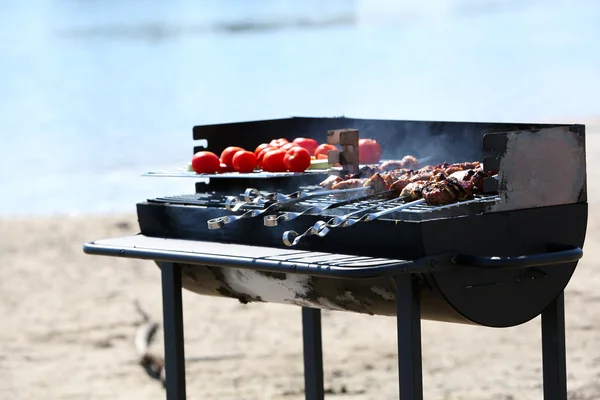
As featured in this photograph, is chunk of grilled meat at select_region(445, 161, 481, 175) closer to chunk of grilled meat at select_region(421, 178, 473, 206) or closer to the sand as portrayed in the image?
chunk of grilled meat at select_region(421, 178, 473, 206)

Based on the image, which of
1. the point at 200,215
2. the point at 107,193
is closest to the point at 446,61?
the point at 107,193

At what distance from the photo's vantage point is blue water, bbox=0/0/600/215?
14.9 m

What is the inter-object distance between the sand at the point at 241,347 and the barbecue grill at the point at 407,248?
5.85ft

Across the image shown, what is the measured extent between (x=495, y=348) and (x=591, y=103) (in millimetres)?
12604

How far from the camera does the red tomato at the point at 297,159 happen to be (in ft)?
15.4

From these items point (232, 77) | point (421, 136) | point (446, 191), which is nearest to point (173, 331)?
point (446, 191)

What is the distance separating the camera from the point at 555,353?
13.7 ft

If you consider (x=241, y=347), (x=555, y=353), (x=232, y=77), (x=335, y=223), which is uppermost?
(x=232, y=77)

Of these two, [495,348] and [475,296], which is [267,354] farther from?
[475,296]

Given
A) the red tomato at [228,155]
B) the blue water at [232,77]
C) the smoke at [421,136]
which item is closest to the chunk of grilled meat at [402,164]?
the smoke at [421,136]

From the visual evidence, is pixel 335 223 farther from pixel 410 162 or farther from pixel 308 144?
pixel 308 144

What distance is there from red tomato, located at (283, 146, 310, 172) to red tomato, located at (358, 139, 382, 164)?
33cm

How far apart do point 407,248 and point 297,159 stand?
1069 mm

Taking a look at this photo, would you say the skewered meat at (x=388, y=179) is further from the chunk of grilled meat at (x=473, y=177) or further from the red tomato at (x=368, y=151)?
the red tomato at (x=368, y=151)
